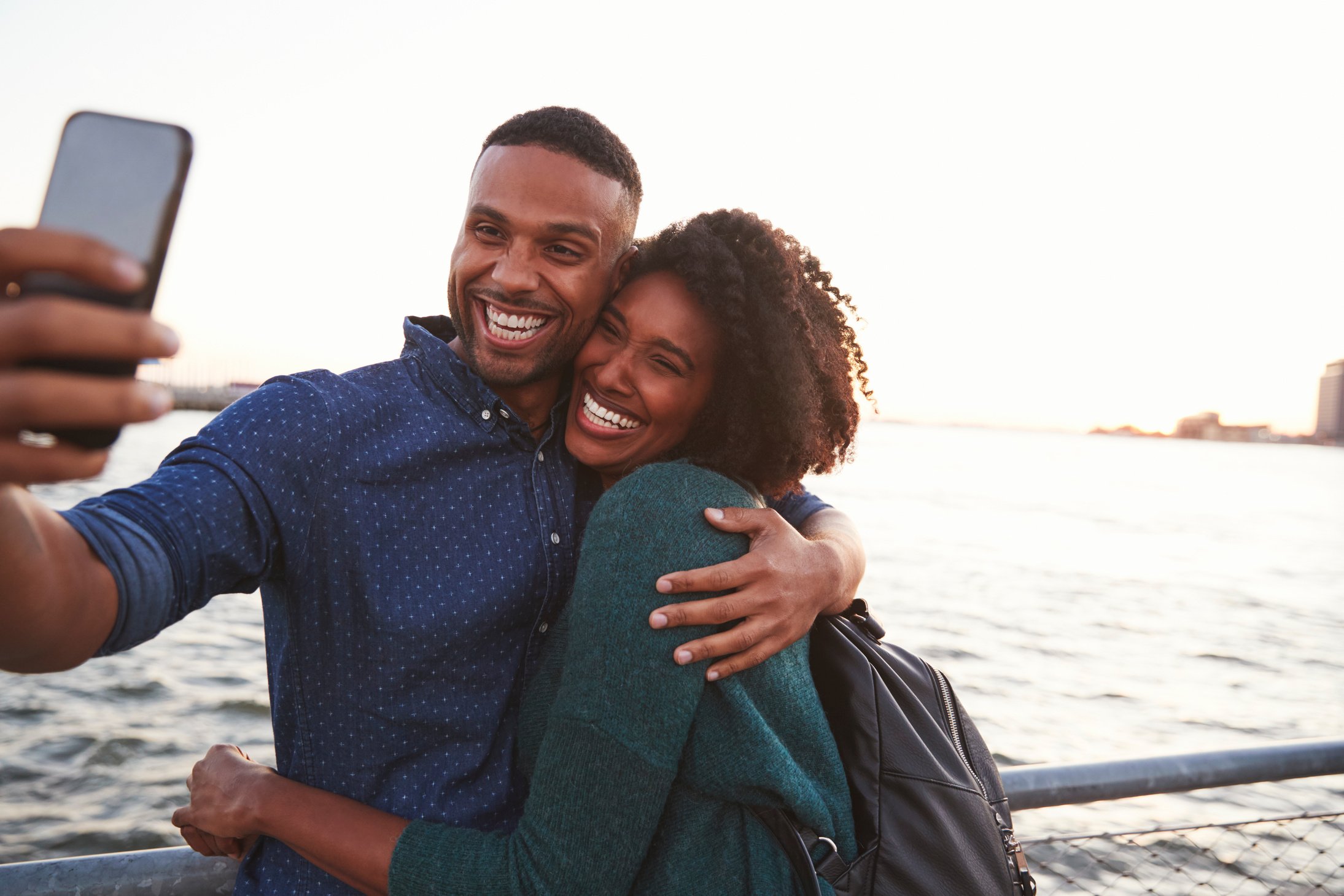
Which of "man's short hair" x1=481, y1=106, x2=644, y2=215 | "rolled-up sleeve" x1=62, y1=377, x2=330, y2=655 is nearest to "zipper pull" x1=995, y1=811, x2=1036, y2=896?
"rolled-up sleeve" x1=62, y1=377, x2=330, y2=655

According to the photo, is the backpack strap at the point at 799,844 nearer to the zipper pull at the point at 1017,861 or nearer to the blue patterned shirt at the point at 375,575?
the zipper pull at the point at 1017,861

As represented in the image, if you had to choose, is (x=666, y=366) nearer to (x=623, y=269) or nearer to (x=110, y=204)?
(x=623, y=269)

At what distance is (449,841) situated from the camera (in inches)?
67.2

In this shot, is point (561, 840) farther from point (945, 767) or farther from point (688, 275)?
point (688, 275)

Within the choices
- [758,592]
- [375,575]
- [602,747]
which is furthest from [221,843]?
[758,592]

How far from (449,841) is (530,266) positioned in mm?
1485

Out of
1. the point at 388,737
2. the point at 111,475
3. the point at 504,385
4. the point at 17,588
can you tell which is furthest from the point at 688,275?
the point at 111,475

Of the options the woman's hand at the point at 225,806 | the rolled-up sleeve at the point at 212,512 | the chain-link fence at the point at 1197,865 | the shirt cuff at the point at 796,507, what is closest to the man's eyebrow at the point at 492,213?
the rolled-up sleeve at the point at 212,512

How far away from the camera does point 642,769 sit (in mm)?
1574

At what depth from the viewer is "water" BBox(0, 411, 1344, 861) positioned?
7520 mm

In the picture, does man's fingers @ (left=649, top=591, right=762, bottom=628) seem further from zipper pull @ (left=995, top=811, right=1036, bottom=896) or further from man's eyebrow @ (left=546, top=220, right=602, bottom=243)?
man's eyebrow @ (left=546, top=220, right=602, bottom=243)

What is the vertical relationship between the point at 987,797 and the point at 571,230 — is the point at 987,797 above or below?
below

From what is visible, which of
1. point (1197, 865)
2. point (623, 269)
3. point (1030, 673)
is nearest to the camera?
point (623, 269)

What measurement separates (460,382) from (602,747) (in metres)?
1.06
